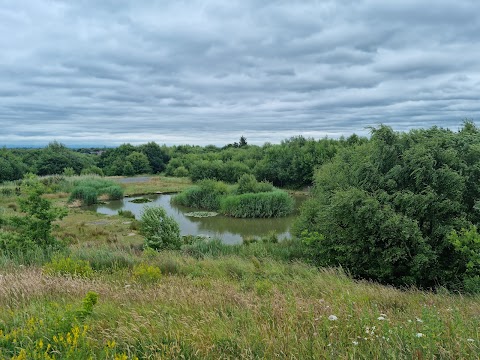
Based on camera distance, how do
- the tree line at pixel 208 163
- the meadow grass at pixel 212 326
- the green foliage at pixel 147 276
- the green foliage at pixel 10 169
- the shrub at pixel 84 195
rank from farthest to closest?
1. the green foliage at pixel 10 169
2. the tree line at pixel 208 163
3. the shrub at pixel 84 195
4. the green foliage at pixel 147 276
5. the meadow grass at pixel 212 326

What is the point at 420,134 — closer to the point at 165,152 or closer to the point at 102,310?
the point at 102,310

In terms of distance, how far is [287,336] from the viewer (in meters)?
2.95

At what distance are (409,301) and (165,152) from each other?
85.1 m

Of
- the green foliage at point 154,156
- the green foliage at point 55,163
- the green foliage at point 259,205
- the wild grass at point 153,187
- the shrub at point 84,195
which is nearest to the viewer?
the green foliage at point 259,205

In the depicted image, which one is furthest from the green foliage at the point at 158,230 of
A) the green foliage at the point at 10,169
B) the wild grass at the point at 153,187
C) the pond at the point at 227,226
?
the green foliage at the point at 10,169

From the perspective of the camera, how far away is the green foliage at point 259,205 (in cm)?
2959

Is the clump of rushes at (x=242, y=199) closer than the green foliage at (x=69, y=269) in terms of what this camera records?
No

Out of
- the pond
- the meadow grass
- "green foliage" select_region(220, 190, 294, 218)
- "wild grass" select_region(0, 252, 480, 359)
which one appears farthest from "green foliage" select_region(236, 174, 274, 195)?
"wild grass" select_region(0, 252, 480, 359)

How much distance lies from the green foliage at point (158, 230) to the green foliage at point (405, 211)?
18.4ft

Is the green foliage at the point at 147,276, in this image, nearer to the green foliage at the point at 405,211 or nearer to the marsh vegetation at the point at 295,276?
the marsh vegetation at the point at 295,276

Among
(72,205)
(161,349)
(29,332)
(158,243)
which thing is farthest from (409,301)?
(72,205)

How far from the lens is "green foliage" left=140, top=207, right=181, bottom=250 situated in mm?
13773

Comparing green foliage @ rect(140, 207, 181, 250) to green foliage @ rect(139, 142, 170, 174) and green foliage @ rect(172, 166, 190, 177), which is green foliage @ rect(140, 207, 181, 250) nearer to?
green foliage @ rect(172, 166, 190, 177)

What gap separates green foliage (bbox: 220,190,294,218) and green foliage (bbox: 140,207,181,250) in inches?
610
